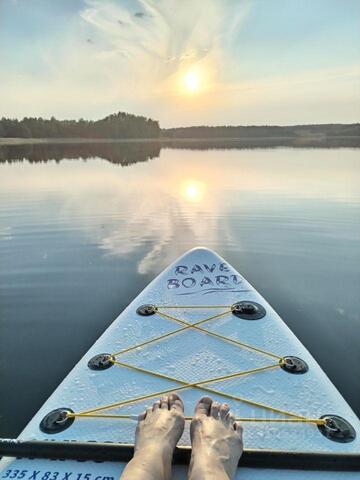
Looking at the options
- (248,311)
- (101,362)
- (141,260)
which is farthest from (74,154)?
(101,362)

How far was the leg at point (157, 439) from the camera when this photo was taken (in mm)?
1944

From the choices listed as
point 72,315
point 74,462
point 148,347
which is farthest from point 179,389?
point 72,315

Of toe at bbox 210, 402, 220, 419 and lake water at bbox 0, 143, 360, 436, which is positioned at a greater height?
toe at bbox 210, 402, 220, 419

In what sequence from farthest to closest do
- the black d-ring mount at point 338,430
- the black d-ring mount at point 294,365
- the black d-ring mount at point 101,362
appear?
the black d-ring mount at point 101,362 < the black d-ring mount at point 294,365 < the black d-ring mount at point 338,430

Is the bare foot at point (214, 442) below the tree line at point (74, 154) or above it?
below

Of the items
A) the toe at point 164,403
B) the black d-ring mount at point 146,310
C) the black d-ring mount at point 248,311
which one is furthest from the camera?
the black d-ring mount at point 146,310

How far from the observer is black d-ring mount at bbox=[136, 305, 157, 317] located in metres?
4.20

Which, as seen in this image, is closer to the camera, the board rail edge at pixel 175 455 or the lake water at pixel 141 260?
the board rail edge at pixel 175 455

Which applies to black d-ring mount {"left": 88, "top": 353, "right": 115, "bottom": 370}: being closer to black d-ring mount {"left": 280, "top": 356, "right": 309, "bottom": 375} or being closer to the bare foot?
the bare foot

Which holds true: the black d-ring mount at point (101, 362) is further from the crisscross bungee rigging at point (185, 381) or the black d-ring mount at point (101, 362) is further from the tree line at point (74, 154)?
the tree line at point (74, 154)

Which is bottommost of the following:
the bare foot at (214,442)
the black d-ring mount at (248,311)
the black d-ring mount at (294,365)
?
the black d-ring mount at (294,365)

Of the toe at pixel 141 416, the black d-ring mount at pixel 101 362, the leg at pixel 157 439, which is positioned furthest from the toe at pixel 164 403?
the black d-ring mount at pixel 101 362

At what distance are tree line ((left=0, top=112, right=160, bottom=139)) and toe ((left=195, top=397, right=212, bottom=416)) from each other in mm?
75668

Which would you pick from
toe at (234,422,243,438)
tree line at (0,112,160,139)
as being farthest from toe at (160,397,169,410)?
tree line at (0,112,160,139)
